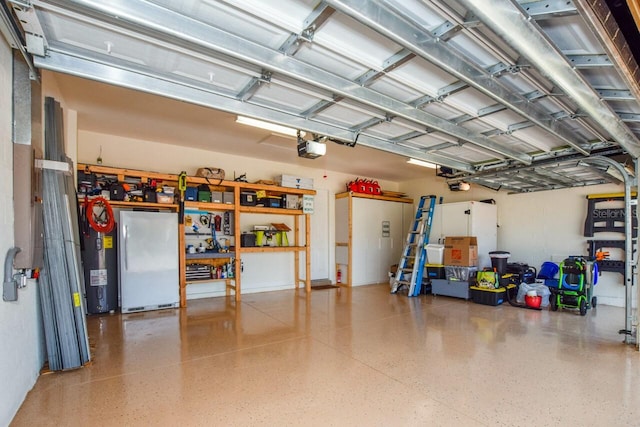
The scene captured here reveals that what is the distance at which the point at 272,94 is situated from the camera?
8.87ft

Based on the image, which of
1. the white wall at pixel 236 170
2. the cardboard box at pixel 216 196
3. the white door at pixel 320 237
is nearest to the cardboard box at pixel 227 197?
the cardboard box at pixel 216 196

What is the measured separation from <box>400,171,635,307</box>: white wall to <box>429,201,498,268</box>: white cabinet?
1.08 feet

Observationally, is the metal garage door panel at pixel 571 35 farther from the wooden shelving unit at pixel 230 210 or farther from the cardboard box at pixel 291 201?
the cardboard box at pixel 291 201

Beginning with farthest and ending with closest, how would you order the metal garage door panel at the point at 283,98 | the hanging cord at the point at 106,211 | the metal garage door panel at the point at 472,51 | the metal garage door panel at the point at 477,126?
the hanging cord at the point at 106,211 → the metal garage door panel at the point at 477,126 → the metal garage door panel at the point at 283,98 → the metal garage door panel at the point at 472,51

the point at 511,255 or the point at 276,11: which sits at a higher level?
the point at 276,11

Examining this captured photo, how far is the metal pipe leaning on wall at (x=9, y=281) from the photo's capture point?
2055mm

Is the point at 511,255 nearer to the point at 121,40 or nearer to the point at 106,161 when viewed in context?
the point at 121,40

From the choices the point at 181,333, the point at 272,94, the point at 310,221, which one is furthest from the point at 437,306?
the point at 272,94

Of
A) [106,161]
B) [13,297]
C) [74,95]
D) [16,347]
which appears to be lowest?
[16,347]

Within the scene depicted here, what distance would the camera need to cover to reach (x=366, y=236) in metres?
7.79

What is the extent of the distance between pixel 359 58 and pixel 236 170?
476 centimetres

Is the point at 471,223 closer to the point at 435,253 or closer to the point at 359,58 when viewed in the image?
the point at 435,253

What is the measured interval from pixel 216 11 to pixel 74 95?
10.00ft

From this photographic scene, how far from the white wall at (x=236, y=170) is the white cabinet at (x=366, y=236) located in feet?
1.16
